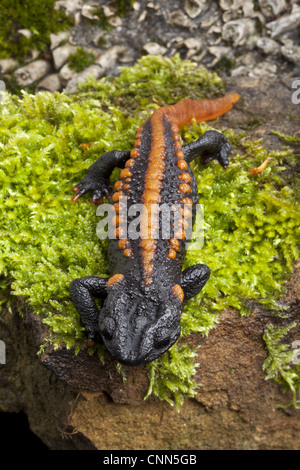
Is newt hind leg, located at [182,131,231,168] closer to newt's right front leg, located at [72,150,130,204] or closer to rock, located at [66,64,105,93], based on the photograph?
newt's right front leg, located at [72,150,130,204]

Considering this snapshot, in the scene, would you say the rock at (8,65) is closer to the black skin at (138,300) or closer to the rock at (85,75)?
the rock at (85,75)

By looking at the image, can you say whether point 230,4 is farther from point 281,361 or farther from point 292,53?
point 281,361

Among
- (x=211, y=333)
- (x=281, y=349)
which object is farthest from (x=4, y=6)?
(x=281, y=349)

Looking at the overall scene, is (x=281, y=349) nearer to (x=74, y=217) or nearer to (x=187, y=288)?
(x=187, y=288)

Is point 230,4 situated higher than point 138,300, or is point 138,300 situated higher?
point 230,4

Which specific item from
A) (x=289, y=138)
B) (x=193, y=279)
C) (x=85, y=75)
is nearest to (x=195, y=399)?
(x=193, y=279)

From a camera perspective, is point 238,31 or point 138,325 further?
point 238,31

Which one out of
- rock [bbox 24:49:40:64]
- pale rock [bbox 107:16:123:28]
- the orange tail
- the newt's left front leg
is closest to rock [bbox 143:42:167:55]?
pale rock [bbox 107:16:123:28]
